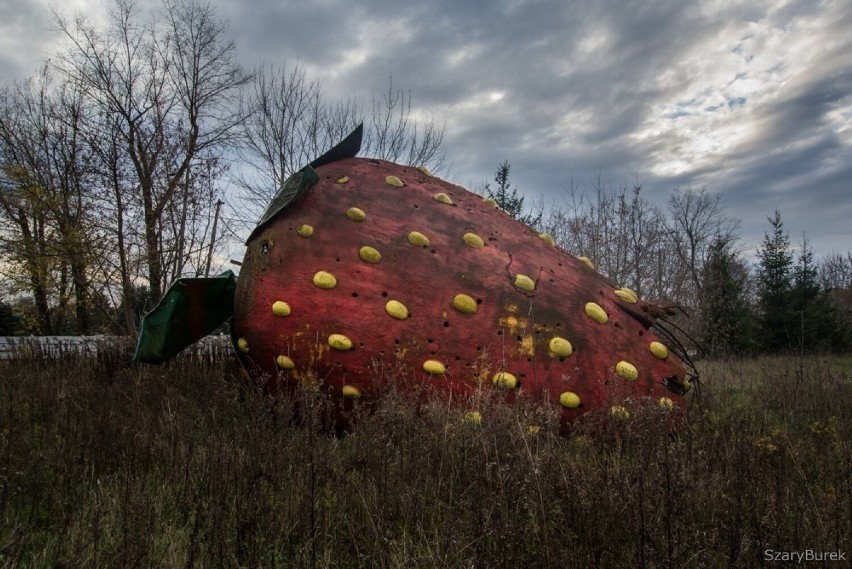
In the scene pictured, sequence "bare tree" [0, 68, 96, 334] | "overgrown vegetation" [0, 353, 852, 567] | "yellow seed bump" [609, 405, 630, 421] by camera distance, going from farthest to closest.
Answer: "bare tree" [0, 68, 96, 334]
"yellow seed bump" [609, 405, 630, 421]
"overgrown vegetation" [0, 353, 852, 567]

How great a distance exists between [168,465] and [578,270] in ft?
9.31

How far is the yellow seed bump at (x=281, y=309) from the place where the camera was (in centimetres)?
301

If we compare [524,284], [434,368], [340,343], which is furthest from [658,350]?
[340,343]

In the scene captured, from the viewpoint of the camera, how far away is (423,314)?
2.98 metres

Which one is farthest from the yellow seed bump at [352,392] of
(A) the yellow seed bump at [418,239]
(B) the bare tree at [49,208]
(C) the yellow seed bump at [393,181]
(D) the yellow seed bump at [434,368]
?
(B) the bare tree at [49,208]

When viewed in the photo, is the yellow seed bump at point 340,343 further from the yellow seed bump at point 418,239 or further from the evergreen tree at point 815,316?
the evergreen tree at point 815,316

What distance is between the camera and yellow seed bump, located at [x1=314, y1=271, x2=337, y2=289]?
3.03m

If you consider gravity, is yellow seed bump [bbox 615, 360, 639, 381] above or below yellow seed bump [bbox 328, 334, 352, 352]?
below

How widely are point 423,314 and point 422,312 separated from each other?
0.05 ft

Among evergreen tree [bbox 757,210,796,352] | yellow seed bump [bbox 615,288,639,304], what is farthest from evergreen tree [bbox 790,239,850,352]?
yellow seed bump [bbox 615,288,639,304]

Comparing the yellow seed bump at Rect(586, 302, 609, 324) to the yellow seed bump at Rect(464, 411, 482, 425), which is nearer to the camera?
the yellow seed bump at Rect(464, 411, 482, 425)

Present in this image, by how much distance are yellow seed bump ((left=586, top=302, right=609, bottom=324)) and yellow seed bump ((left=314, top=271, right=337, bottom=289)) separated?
166 centimetres

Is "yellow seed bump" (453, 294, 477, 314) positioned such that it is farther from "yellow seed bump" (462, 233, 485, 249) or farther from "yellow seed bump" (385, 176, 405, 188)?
"yellow seed bump" (385, 176, 405, 188)

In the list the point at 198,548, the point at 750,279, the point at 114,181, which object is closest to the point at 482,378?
the point at 198,548
